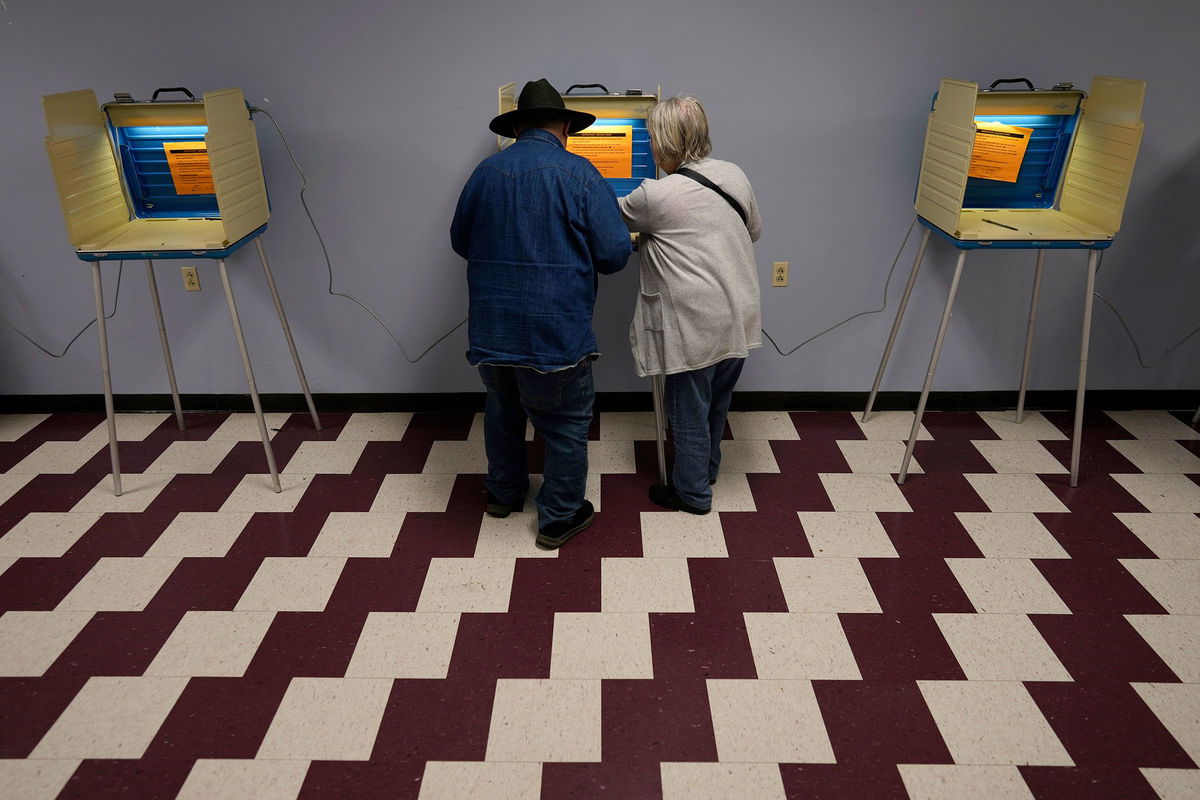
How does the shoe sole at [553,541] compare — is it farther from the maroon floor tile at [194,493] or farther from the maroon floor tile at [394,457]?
the maroon floor tile at [194,493]

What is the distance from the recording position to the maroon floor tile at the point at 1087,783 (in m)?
1.90

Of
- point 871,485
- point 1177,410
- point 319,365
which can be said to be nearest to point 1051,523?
point 871,485

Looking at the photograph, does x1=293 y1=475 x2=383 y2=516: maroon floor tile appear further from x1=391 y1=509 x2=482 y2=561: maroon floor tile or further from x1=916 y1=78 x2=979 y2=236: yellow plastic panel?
x1=916 y1=78 x2=979 y2=236: yellow plastic panel

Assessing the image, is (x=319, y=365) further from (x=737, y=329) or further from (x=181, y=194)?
(x=737, y=329)

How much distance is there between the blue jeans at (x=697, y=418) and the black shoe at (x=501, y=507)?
0.51 meters

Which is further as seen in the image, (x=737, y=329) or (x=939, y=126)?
(x=939, y=126)

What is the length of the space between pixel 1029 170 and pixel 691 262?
1347 mm

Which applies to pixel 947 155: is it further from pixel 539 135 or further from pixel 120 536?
pixel 120 536

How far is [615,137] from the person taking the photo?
118 inches

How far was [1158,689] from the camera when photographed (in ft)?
7.14

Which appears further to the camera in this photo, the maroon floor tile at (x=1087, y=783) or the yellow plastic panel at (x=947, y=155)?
the yellow plastic panel at (x=947, y=155)

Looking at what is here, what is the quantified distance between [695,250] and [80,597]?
1983mm

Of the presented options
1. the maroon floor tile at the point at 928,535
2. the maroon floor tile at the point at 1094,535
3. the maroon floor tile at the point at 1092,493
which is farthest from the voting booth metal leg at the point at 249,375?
the maroon floor tile at the point at 1092,493

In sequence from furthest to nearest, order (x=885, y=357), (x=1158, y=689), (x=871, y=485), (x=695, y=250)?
1. (x=885, y=357)
2. (x=871, y=485)
3. (x=695, y=250)
4. (x=1158, y=689)
